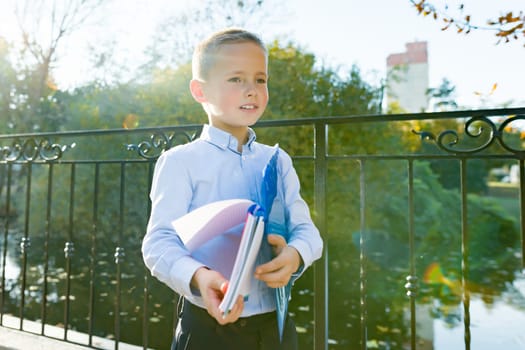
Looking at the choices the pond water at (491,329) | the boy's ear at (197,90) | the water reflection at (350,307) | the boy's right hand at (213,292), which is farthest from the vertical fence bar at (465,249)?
the pond water at (491,329)

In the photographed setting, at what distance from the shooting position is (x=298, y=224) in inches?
43.9

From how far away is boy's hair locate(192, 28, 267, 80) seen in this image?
3.47 ft

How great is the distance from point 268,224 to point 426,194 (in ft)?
35.1

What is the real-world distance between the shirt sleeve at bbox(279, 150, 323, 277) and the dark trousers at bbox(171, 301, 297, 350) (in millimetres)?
187

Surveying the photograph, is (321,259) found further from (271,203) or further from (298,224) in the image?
(271,203)

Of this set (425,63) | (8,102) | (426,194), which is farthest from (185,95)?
(425,63)

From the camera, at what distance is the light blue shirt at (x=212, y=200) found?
3.07 ft

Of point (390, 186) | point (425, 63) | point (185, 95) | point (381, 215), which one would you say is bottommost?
point (381, 215)

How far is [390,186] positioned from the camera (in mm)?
7613

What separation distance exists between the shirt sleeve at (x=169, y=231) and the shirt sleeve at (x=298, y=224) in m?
0.26

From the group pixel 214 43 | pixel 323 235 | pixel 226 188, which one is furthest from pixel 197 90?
pixel 323 235

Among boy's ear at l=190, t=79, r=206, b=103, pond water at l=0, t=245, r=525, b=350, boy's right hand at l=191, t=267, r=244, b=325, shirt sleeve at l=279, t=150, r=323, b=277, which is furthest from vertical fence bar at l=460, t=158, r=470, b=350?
pond water at l=0, t=245, r=525, b=350

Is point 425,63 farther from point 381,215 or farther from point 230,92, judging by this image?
point 230,92

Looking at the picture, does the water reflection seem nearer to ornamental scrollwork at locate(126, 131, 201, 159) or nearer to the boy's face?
ornamental scrollwork at locate(126, 131, 201, 159)
